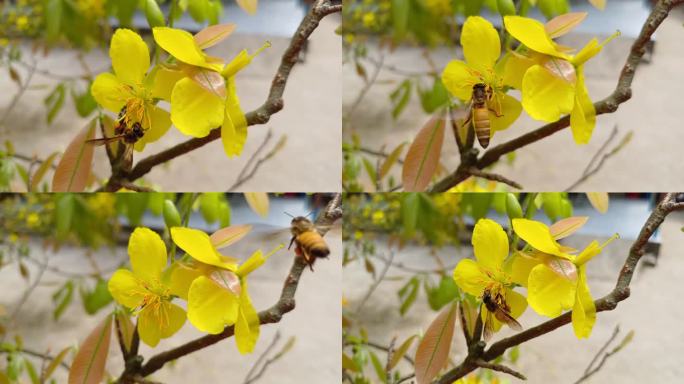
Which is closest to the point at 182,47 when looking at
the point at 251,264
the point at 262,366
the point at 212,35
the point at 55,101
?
the point at 212,35

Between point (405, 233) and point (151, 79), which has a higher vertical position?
point (151, 79)

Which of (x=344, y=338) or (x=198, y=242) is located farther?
(x=344, y=338)

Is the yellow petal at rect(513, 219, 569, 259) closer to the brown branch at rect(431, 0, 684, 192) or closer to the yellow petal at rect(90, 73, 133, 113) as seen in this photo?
the brown branch at rect(431, 0, 684, 192)

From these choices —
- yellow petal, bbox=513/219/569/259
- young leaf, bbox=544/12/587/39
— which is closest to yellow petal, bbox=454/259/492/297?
yellow petal, bbox=513/219/569/259

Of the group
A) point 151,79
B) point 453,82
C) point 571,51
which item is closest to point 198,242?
point 151,79

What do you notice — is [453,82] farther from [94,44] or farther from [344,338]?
[94,44]

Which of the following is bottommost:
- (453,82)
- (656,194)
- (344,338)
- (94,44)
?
(344,338)

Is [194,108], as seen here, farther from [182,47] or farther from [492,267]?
[492,267]
